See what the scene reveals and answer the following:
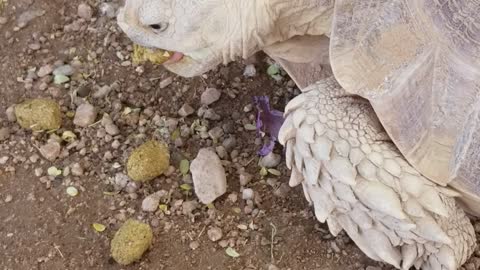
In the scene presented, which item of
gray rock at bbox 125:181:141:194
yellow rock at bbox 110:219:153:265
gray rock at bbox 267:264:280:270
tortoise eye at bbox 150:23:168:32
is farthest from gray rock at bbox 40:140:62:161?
gray rock at bbox 267:264:280:270

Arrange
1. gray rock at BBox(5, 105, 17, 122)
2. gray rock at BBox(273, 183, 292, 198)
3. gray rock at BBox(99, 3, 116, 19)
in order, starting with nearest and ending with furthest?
1. gray rock at BBox(273, 183, 292, 198)
2. gray rock at BBox(5, 105, 17, 122)
3. gray rock at BBox(99, 3, 116, 19)

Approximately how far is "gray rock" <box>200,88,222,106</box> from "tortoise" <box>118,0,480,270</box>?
0.27 m

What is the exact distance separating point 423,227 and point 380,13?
53 centimetres

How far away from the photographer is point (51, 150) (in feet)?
8.59

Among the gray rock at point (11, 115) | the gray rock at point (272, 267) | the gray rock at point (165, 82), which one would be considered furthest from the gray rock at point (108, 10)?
the gray rock at point (272, 267)

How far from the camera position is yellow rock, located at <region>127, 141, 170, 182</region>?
250 centimetres

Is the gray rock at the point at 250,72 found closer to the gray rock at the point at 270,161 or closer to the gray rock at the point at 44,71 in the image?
the gray rock at the point at 270,161

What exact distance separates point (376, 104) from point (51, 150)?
1000mm

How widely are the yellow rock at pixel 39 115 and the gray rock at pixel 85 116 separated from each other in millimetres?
52

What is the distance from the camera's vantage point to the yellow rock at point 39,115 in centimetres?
265

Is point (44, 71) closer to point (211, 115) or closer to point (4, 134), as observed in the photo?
point (4, 134)

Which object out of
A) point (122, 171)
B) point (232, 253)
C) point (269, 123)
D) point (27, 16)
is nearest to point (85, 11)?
point (27, 16)

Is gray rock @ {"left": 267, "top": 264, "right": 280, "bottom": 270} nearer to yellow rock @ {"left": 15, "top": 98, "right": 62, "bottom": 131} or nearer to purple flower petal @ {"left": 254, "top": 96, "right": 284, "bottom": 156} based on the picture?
purple flower petal @ {"left": 254, "top": 96, "right": 284, "bottom": 156}

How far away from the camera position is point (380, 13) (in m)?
2.01
